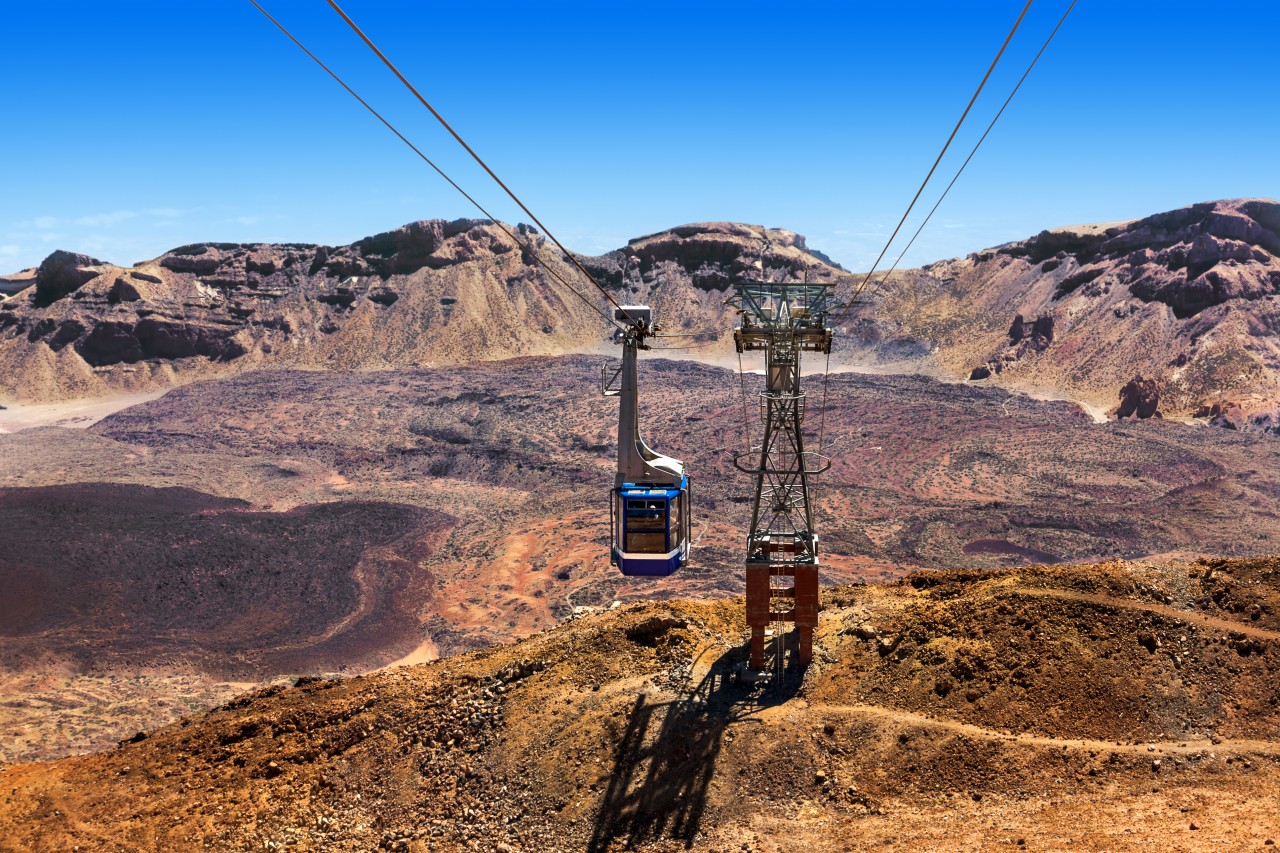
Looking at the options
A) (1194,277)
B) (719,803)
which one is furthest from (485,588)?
(1194,277)

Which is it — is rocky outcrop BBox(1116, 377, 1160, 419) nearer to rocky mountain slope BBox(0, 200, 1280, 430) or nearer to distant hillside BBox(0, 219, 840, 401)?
rocky mountain slope BBox(0, 200, 1280, 430)

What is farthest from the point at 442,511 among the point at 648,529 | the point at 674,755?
the point at 674,755

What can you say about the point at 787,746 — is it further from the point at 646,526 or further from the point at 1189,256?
the point at 1189,256

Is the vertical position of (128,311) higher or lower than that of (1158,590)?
higher

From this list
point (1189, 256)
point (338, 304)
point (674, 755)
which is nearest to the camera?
point (674, 755)

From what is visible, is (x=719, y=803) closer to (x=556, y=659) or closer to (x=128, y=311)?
(x=556, y=659)

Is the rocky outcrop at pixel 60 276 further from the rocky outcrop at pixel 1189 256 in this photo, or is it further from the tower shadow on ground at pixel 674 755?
Answer: the rocky outcrop at pixel 1189 256

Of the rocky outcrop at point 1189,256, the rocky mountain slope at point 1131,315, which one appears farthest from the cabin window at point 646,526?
the rocky outcrop at point 1189,256
